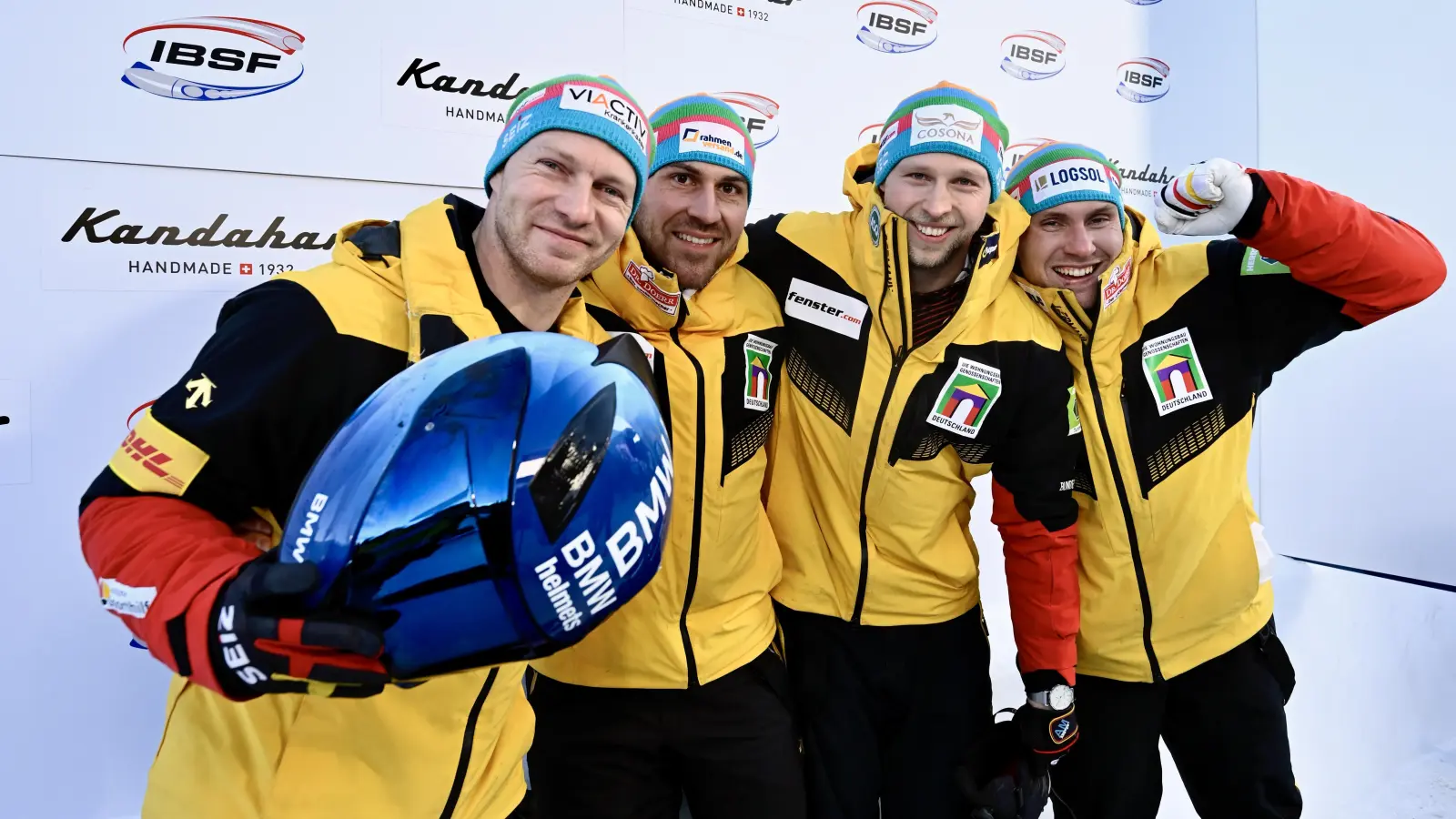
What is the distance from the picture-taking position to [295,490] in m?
0.89

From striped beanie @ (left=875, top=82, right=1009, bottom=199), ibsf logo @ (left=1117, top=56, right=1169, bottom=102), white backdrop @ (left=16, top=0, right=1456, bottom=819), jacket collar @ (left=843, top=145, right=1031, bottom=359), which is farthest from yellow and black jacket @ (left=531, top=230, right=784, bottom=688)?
ibsf logo @ (left=1117, top=56, right=1169, bottom=102)

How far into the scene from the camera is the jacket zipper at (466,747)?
39.0 inches

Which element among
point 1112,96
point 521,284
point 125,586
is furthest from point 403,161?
point 1112,96

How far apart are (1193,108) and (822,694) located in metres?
2.96

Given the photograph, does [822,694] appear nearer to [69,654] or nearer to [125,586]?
[125,586]

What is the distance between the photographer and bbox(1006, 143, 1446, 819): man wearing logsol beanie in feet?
5.13

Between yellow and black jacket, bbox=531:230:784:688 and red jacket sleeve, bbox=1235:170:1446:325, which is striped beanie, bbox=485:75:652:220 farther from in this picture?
red jacket sleeve, bbox=1235:170:1446:325

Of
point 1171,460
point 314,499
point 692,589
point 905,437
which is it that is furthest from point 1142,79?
point 314,499

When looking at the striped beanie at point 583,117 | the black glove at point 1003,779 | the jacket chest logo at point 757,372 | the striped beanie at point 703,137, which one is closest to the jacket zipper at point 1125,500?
the black glove at point 1003,779

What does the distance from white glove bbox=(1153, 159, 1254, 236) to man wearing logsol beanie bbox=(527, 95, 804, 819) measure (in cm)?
82

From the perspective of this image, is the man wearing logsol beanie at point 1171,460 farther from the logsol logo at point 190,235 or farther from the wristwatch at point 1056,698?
the logsol logo at point 190,235

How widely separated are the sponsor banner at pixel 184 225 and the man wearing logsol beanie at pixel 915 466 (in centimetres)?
116

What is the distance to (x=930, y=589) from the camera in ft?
5.21

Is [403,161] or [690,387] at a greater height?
[403,161]
